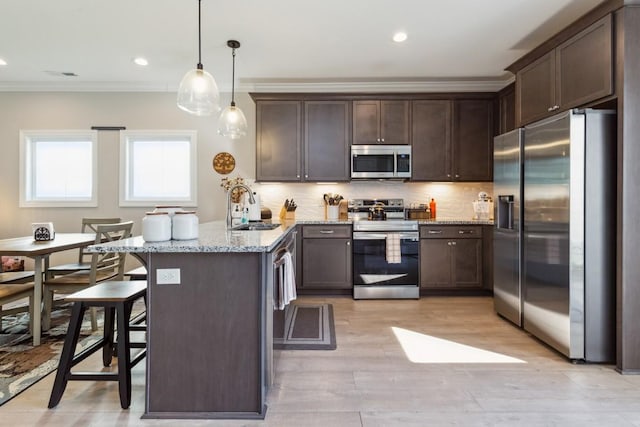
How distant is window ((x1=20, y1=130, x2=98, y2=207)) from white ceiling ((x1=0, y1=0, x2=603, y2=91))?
700 mm

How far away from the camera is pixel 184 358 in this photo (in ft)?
5.82

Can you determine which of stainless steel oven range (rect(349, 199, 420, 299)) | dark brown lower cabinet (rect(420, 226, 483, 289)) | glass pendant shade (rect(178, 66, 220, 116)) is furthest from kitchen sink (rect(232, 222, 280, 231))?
dark brown lower cabinet (rect(420, 226, 483, 289))

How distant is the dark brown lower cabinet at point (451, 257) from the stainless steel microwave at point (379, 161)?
832 millimetres

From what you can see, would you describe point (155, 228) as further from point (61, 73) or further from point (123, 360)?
point (61, 73)

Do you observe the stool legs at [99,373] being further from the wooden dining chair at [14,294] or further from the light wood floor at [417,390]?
the wooden dining chair at [14,294]

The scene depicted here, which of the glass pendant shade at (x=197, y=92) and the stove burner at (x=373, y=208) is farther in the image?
the stove burner at (x=373, y=208)

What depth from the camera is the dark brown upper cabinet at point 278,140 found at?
441 centimetres

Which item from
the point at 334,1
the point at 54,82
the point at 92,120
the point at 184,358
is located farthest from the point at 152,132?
the point at 184,358

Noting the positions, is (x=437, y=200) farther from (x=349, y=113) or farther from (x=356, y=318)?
(x=356, y=318)

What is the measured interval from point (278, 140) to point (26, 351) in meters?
3.20

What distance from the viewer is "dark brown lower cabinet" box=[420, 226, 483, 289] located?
415cm

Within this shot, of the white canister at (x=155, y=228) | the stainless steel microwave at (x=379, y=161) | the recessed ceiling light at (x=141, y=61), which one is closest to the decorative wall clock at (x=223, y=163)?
the recessed ceiling light at (x=141, y=61)

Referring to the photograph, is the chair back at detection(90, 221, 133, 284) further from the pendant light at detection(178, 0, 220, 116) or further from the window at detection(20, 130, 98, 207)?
the window at detection(20, 130, 98, 207)

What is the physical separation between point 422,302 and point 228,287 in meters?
2.85
